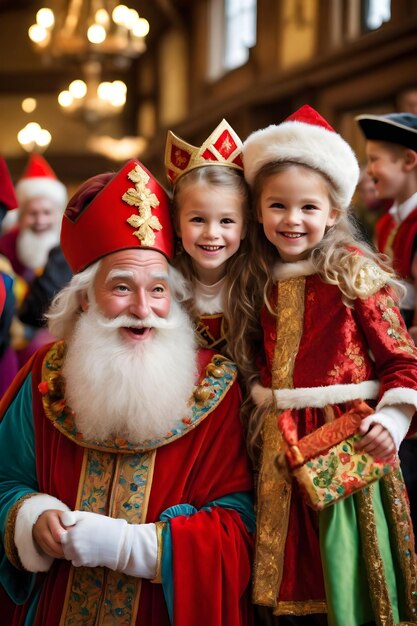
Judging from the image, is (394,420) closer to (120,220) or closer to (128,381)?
(128,381)

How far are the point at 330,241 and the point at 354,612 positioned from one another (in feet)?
3.86

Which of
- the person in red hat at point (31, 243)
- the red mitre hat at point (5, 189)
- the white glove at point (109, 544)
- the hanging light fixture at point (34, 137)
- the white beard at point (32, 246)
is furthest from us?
the hanging light fixture at point (34, 137)

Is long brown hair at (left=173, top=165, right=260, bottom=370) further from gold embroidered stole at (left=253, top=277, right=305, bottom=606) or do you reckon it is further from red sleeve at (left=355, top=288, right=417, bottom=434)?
red sleeve at (left=355, top=288, right=417, bottom=434)

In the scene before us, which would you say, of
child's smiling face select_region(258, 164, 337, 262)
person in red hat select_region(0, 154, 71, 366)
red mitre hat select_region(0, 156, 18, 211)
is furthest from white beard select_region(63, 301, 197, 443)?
person in red hat select_region(0, 154, 71, 366)

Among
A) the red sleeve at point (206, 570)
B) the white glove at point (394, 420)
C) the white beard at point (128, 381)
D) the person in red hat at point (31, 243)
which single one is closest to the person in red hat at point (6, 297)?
the person in red hat at point (31, 243)

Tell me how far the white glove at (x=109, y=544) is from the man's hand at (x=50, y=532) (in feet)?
0.10

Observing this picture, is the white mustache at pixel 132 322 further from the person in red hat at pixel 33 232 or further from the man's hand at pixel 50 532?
the person in red hat at pixel 33 232

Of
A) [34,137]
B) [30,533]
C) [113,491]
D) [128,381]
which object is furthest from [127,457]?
[34,137]

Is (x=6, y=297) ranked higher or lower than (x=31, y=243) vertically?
lower

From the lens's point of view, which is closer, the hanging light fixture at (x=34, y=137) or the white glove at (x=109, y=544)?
the white glove at (x=109, y=544)

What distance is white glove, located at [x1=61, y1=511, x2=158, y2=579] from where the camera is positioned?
254 cm

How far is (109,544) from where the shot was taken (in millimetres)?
2537

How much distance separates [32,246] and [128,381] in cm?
356

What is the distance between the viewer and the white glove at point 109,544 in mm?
2539
